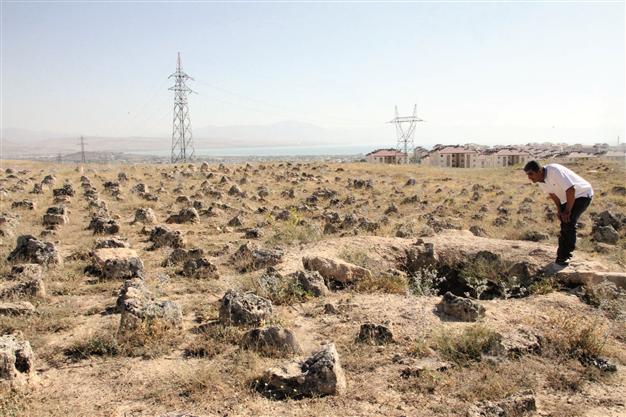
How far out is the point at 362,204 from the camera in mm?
19875

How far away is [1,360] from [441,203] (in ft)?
60.9

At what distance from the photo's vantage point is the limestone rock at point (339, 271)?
793cm

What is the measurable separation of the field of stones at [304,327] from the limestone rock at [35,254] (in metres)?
0.03

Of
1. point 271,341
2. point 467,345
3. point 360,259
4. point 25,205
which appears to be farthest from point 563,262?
point 25,205

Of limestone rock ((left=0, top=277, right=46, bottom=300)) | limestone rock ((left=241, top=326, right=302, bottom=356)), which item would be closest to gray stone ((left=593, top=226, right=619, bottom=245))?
limestone rock ((left=241, top=326, right=302, bottom=356))

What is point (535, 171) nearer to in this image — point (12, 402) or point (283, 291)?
point (283, 291)

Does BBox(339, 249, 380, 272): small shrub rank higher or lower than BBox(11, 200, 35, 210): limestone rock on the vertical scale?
lower

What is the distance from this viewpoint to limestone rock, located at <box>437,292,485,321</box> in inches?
244

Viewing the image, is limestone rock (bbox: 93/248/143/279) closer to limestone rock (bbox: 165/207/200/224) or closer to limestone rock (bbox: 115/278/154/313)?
limestone rock (bbox: 115/278/154/313)

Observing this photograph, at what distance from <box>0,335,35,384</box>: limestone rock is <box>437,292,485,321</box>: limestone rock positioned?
498 centimetres

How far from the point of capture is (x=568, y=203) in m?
7.87

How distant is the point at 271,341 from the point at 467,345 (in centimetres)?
218

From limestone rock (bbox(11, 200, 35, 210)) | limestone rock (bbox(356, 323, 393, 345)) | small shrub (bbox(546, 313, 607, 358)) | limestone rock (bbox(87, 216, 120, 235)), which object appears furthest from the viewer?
limestone rock (bbox(11, 200, 35, 210))

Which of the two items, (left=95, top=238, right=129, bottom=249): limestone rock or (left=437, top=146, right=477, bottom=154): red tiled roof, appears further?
(left=437, top=146, right=477, bottom=154): red tiled roof
